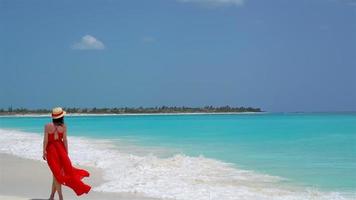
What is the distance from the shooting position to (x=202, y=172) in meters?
11.0

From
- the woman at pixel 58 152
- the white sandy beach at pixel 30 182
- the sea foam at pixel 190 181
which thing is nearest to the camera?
the woman at pixel 58 152

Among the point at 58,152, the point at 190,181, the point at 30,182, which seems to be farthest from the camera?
the point at 190,181

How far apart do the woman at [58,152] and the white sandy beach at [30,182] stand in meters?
0.90

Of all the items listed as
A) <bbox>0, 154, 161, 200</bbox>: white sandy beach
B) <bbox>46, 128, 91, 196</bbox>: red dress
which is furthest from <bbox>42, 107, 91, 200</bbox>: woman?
<bbox>0, 154, 161, 200</bbox>: white sandy beach

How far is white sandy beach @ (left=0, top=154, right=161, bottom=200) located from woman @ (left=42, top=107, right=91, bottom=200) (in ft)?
2.96

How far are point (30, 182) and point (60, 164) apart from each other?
9.25 feet

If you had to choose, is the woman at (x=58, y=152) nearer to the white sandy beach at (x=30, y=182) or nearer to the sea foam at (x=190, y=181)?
the white sandy beach at (x=30, y=182)

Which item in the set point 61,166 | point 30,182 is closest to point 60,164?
point 61,166

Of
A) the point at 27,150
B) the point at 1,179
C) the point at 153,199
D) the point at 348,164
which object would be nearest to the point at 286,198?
the point at 153,199

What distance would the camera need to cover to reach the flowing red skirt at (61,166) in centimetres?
664

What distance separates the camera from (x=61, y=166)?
6.70 metres

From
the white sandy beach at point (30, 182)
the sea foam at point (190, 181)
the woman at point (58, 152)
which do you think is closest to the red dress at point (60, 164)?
the woman at point (58, 152)

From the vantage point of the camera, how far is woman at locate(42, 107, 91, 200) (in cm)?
659

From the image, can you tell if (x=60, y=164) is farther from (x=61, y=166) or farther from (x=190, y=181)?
(x=190, y=181)
